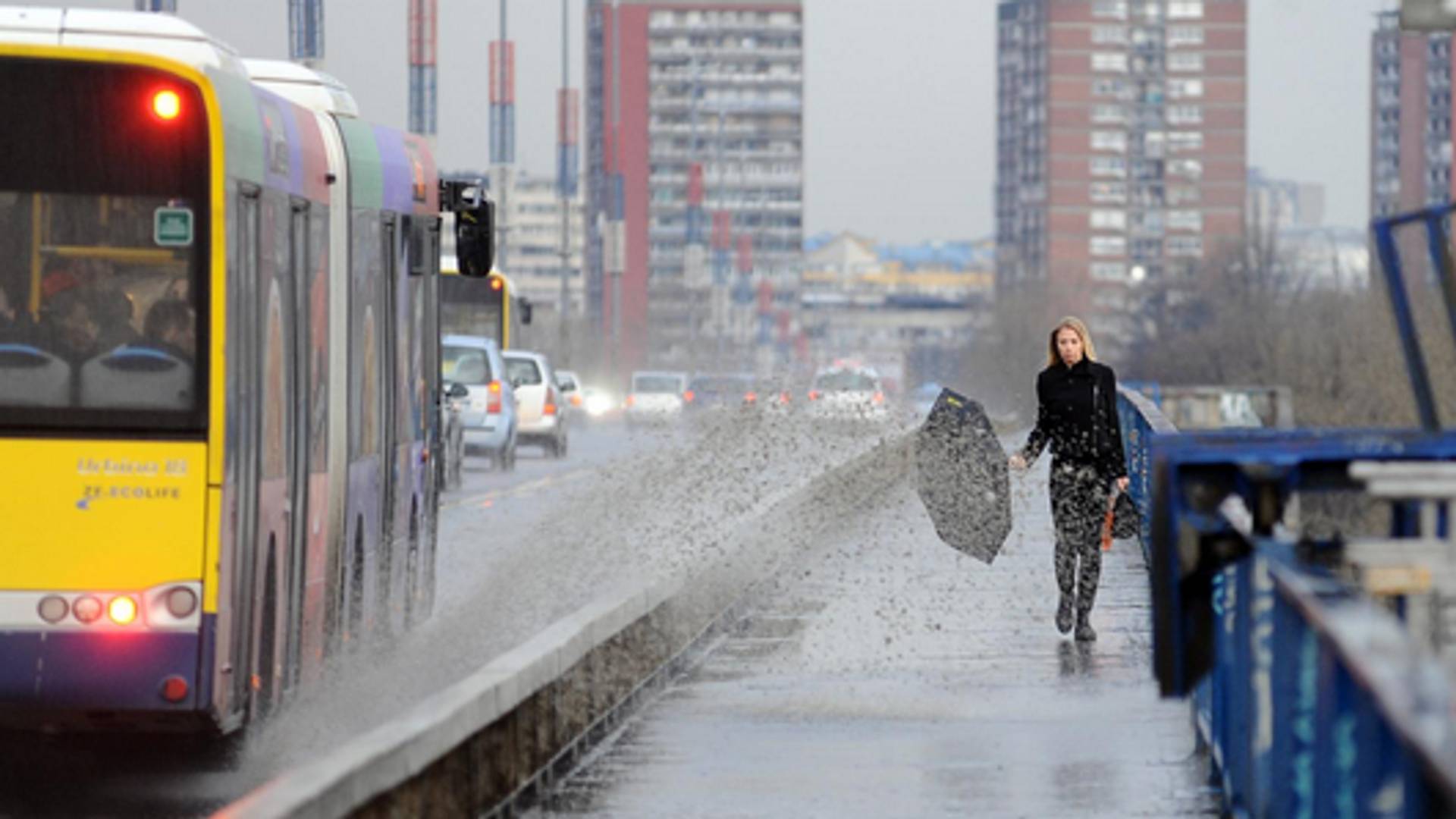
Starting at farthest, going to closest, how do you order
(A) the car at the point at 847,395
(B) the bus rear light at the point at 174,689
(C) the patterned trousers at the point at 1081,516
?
(A) the car at the point at 847,395 < (C) the patterned trousers at the point at 1081,516 < (B) the bus rear light at the point at 174,689

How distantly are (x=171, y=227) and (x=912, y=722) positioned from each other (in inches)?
163

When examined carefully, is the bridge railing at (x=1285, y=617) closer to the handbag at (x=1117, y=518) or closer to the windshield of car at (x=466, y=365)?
the handbag at (x=1117, y=518)

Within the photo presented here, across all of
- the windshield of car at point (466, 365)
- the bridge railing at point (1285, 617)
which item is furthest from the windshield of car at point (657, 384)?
the bridge railing at point (1285, 617)

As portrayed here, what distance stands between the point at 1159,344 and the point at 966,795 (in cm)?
16142

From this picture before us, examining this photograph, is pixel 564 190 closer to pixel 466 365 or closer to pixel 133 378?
pixel 466 365

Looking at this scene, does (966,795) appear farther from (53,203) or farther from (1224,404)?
(1224,404)

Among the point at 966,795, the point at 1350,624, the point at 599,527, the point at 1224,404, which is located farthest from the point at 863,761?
the point at 1224,404

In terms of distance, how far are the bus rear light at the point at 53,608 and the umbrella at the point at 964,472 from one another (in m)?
8.92

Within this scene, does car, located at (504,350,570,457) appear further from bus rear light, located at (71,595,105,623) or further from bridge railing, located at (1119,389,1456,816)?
bridge railing, located at (1119,389,1456,816)

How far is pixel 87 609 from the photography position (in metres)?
11.5

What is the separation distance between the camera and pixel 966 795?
1170 cm

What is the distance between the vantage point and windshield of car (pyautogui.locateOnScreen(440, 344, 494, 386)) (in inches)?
1642

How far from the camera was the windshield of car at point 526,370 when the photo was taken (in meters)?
49.7

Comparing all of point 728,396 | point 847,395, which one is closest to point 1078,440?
point 728,396
